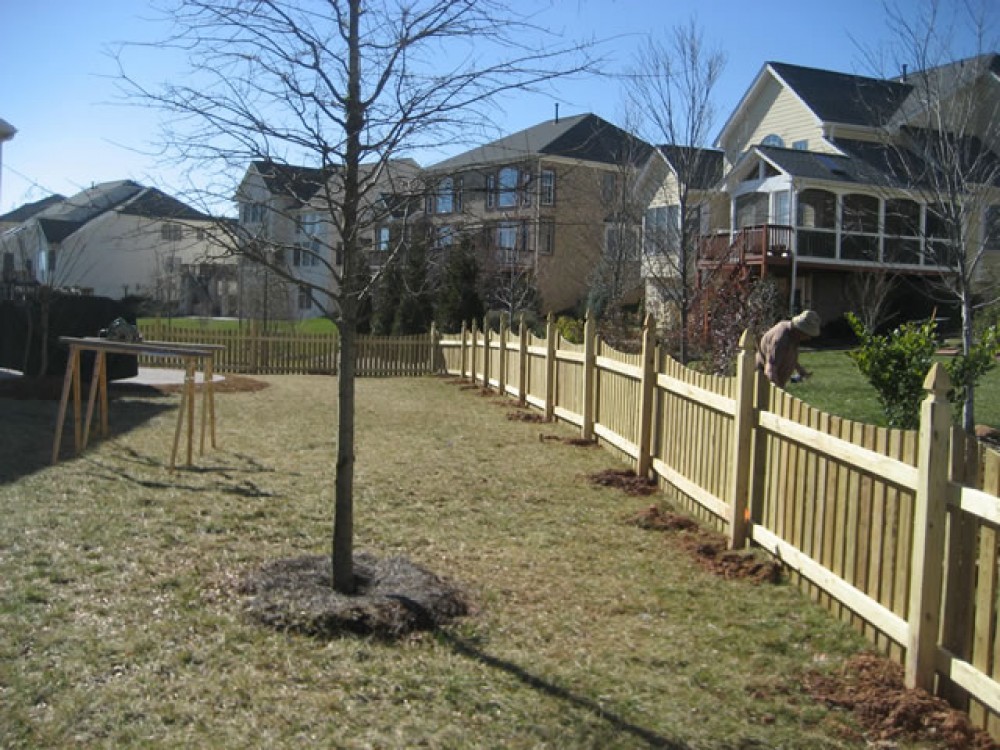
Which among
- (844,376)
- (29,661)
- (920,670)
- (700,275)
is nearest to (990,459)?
(920,670)

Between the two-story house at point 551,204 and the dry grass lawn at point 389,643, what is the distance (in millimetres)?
2305

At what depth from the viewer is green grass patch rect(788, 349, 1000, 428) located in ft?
40.7

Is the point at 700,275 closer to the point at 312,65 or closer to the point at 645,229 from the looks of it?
the point at 645,229

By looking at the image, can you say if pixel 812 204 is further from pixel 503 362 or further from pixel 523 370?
pixel 523 370

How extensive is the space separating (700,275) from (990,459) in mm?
16944

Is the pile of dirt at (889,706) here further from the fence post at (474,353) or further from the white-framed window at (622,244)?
the white-framed window at (622,244)

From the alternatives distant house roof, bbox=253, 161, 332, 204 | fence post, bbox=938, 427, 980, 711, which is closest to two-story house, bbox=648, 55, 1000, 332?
distant house roof, bbox=253, 161, 332, 204

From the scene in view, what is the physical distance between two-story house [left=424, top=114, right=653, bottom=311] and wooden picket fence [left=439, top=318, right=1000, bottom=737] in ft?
6.12

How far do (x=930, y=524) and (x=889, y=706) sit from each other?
2.67 feet

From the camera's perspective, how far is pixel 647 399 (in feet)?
29.0

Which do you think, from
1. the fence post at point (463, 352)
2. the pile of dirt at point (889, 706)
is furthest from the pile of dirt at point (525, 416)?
the pile of dirt at point (889, 706)

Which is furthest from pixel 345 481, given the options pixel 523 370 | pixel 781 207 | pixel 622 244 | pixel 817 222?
pixel 817 222

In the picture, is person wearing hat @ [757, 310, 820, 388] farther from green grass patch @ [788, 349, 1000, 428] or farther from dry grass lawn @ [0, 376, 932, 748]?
dry grass lawn @ [0, 376, 932, 748]

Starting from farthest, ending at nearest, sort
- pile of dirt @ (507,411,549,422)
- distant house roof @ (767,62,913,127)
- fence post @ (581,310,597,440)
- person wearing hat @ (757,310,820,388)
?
distant house roof @ (767,62,913,127) < pile of dirt @ (507,411,549,422) < fence post @ (581,310,597,440) < person wearing hat @ (757,310,820,388)
